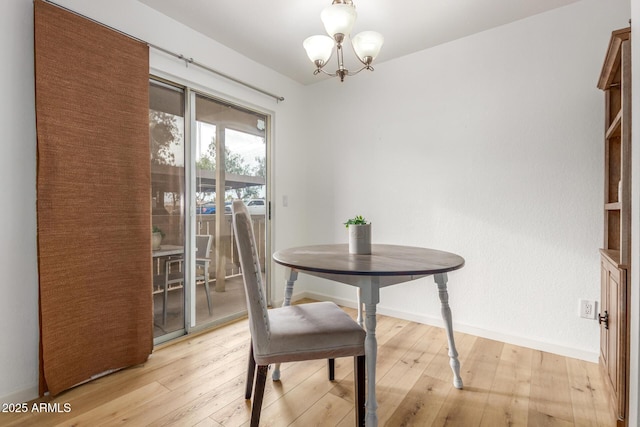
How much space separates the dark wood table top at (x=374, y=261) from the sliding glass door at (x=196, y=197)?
43.3 inches

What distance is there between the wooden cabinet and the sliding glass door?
2.54 meters

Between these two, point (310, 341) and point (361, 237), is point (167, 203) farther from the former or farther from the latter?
point (310, 341)

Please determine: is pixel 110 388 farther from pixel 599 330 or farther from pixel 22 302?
pixel 599 330

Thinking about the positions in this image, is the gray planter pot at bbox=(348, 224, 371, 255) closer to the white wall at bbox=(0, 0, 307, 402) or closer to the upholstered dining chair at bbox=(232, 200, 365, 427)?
the upholstered dining chair at bbox=(232, 200, 365, 427)

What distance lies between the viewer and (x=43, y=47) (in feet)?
5.27

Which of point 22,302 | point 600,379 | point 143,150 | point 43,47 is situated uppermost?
point 43,47

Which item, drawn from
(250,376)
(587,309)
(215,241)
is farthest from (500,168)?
(215,241)

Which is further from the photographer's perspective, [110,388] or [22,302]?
[110,388]

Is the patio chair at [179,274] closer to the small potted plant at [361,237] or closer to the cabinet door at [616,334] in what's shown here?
the small potted plant at [361,237]

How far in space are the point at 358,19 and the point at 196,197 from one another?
1814 mm

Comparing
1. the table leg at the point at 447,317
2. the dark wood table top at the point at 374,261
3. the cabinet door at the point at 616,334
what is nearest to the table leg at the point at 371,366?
the dark wood table top at the point at 374,261

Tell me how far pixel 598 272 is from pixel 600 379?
64cm

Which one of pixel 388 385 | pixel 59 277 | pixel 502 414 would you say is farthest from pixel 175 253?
pixel 502 414

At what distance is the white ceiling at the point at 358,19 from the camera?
2.10 meters
